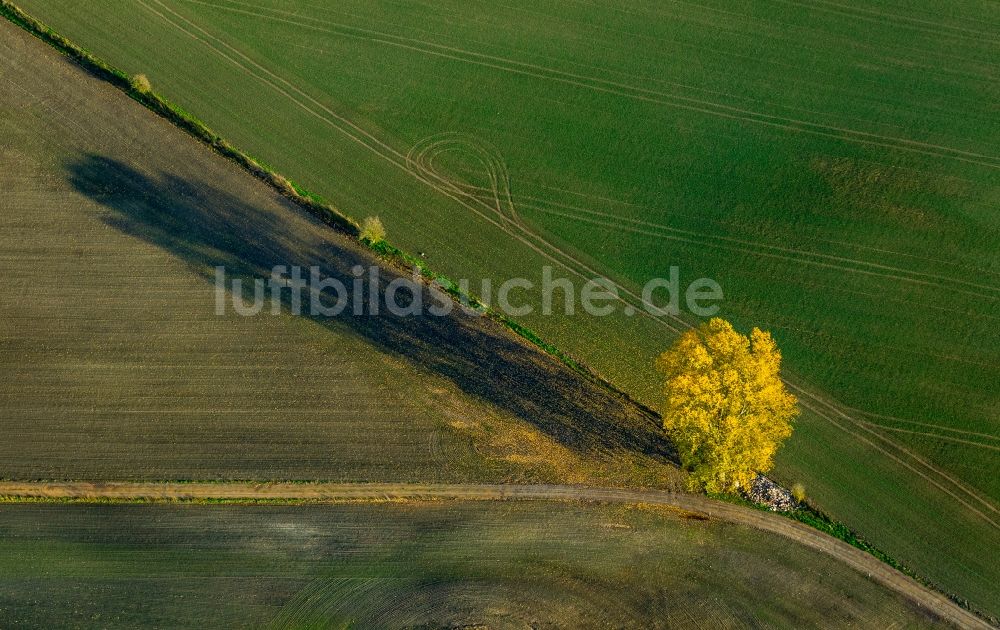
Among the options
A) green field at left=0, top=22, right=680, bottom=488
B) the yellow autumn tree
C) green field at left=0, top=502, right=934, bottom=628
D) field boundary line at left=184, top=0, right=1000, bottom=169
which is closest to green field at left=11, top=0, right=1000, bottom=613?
field boundary line at left=184, top=0, right=1000, bottom=169

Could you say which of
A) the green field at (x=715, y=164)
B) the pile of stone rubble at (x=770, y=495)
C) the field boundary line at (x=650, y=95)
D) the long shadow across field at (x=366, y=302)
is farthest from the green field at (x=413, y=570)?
the field boundary line at (x=650, y=95)

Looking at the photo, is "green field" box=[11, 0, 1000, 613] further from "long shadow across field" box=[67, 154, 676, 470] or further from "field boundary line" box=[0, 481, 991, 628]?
"field boundary line" box=[0, 481, 991, 628]

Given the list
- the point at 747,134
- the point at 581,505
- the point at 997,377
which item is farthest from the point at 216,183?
the point at 997,377

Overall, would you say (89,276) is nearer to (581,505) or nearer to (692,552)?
(581,505)

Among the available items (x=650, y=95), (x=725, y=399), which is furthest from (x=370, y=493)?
(x=650, y=95)

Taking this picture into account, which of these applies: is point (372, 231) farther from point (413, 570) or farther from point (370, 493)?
point (413, 570)
